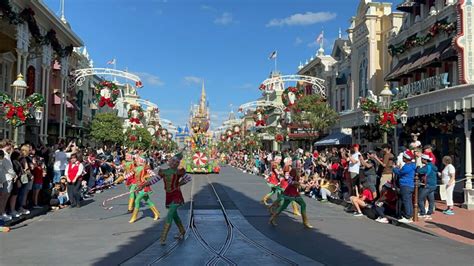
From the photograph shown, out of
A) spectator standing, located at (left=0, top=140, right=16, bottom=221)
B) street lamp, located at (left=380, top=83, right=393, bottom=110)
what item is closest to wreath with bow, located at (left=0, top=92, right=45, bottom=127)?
spectator standing, located at (left=0, top=140, right=16, bottom=221)

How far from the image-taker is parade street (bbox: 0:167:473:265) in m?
7.04

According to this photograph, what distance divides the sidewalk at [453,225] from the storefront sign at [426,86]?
291 inches

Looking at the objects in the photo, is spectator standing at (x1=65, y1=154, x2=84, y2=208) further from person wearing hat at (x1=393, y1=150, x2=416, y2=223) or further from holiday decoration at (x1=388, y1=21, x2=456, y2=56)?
holiday decoration at (x1=388, y1=21, x2=456, y2=56)

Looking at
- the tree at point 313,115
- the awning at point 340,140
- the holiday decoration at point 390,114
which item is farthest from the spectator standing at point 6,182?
the tree at point 313,115

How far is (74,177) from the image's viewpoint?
13211 millimetres

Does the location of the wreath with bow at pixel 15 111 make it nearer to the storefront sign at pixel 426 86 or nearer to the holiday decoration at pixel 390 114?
the holiday decoration at pixel 390 114

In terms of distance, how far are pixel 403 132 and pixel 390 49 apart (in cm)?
523

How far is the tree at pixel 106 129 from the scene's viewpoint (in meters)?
43.7

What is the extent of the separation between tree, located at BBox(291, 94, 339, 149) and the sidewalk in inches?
780

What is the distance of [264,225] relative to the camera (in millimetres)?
10438

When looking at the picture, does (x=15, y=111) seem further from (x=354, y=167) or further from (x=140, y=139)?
(x=140, y=139)

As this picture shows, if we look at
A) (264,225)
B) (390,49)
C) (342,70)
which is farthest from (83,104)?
(264,225)

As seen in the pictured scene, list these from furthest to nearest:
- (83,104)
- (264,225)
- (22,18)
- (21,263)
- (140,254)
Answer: (83,104), (22,18), (264,225), (140,254), (21,263)

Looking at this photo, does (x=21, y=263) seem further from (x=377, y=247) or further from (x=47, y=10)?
(x=47, y=10)
